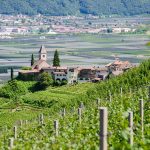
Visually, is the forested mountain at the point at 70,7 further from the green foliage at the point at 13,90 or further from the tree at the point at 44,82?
the green foliage at the point at 13,90

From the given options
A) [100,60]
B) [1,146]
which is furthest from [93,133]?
[100,60]

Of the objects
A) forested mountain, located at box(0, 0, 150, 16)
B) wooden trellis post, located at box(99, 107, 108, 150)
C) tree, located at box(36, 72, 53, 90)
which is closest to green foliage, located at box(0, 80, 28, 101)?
tree, located at box(36, 72, 53, 90)

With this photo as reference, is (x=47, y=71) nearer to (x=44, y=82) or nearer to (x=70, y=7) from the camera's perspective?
(x=44, y=82)

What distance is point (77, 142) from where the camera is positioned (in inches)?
220

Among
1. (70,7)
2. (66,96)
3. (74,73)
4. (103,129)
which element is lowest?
(66,96)

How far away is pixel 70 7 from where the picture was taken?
194 m

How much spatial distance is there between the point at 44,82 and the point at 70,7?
159765mm

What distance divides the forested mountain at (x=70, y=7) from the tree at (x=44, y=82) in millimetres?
150804

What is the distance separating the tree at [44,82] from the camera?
3575 cm

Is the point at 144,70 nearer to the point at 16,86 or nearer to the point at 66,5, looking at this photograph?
the point at 16,86

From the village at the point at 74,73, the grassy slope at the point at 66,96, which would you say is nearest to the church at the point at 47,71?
the village at the point at 74,73

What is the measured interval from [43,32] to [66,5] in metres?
73.2

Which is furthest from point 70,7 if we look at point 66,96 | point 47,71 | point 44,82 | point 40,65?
point 66,96

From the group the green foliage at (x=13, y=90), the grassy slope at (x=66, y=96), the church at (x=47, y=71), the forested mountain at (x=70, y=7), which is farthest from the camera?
the forested mountain at (x=70, y=7)
